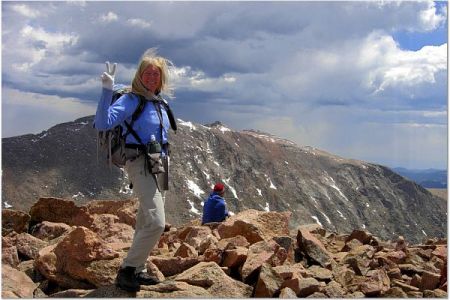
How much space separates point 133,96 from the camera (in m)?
9.07

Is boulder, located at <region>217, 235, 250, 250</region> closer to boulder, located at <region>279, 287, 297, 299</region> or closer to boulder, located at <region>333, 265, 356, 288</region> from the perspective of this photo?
boulder, located at <region>333, 265, 356, 288</region>

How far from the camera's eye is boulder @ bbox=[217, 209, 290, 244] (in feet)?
48.2

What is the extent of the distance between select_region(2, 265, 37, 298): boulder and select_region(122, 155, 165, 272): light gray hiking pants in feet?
7.10

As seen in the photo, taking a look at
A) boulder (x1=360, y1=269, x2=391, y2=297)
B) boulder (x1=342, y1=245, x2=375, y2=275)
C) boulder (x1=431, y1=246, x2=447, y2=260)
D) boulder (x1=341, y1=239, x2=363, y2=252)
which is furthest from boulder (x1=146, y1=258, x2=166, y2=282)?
boulder (x1=431, y1=246, x2=447, y2=260)

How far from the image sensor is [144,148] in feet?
29.4

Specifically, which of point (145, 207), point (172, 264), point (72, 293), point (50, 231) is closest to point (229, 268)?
point (172, 264)

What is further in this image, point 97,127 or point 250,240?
point 250,240

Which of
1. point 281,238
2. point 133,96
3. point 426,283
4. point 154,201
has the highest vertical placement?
Answer: point 133,96

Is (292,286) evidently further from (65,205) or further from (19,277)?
(65,205)

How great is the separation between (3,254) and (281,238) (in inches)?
247

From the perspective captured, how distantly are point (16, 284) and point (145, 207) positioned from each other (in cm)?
308

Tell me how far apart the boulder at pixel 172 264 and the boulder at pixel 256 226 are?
130 inches

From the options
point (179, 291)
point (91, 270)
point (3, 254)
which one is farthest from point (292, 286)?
point (3, 254)

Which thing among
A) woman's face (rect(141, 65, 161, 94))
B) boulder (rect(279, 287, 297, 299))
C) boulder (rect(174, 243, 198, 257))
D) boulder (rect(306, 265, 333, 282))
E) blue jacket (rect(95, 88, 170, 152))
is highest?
woman's face (rect(141, 65, 161, 94))
